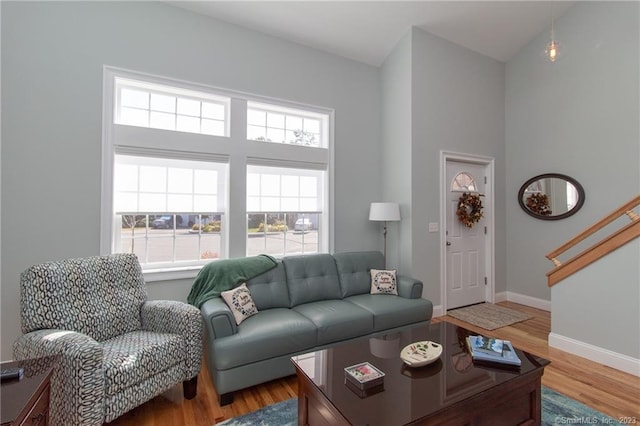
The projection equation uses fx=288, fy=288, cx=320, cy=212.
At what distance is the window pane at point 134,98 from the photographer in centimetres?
288

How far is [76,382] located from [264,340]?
1.10m

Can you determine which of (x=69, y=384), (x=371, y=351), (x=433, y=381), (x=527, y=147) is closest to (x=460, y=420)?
(x=433, y=381)

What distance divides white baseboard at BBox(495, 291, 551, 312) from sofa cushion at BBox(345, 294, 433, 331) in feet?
7.48

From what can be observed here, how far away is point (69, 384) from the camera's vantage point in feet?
5.13

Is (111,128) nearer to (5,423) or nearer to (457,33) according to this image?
(5,423)

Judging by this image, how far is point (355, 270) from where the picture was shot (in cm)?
342

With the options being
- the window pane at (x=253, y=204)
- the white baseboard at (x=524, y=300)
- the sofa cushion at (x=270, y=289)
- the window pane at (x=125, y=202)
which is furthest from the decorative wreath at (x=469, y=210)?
the window pane at (x=125, y=202)

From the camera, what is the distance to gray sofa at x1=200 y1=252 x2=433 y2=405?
2.13 meters

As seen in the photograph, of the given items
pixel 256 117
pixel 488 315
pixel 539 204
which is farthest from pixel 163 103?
pixel 539 204

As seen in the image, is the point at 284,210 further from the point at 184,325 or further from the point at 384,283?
the point at 184,325

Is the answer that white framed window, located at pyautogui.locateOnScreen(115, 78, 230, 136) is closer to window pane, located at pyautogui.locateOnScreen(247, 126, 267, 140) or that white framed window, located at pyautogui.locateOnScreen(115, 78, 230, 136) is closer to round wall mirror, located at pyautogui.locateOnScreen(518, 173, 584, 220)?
window pane, located at pyautogui.locateOnScreen(247, 126, 267, 140)

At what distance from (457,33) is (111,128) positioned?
14.3 feet

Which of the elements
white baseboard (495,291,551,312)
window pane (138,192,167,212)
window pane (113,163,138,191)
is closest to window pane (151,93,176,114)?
window pane (113,163,138,191)

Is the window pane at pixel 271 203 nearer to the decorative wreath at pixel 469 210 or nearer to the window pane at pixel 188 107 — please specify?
the window pane at pixel 188 107
